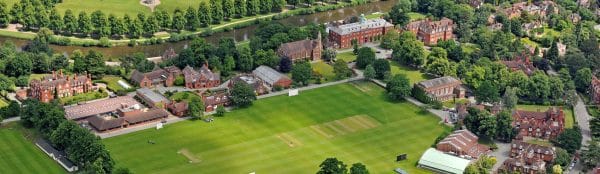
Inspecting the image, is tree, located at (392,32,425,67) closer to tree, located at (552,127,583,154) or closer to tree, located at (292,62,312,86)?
tree, located at (292,62,312,86)

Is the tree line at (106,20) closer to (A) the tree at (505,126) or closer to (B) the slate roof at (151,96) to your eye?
(B) the slate roof at (151,96)

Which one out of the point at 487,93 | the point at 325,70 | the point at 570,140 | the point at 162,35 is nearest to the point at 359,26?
the point at 325,70

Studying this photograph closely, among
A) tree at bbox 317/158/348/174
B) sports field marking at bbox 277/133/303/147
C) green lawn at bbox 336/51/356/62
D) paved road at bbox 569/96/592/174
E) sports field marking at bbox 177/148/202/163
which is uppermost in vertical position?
tree at bbox 317/158/348/174

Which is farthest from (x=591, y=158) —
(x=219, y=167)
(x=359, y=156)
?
(x=219, y=167)

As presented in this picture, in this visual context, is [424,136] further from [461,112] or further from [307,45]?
[307,45]

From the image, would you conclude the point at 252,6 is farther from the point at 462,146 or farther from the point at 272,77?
the point at 462,146

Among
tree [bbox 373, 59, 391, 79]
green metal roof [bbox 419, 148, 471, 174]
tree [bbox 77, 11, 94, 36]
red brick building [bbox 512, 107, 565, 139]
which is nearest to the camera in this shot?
green metal roof [bbox 419, 148, 471, 174]

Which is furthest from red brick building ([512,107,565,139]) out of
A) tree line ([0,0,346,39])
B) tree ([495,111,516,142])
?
tree line ([0,0,346,39])
